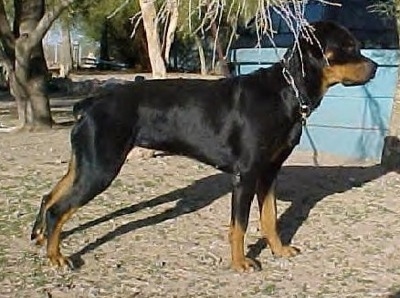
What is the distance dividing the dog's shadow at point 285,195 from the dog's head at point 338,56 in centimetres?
143

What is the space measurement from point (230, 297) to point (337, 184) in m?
3.86

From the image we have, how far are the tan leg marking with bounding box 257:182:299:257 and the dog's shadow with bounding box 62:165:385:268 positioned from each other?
0.16 meters

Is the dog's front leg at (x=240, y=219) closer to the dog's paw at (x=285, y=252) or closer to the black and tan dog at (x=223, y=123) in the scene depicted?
the black and tan dog at (x=223, y=123)

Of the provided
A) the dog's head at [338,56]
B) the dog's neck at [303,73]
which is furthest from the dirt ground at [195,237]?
the dog's head at [338,56]

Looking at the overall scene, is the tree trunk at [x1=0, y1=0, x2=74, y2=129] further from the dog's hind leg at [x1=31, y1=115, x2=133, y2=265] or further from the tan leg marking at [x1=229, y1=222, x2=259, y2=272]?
the tan leg marking at [x1=229, y1=222, x2=259, y2=272]

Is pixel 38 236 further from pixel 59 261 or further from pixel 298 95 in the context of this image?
pixel 298 95

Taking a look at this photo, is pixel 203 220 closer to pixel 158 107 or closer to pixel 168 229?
pixel 168 229

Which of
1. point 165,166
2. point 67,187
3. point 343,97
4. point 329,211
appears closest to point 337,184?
point 329,211

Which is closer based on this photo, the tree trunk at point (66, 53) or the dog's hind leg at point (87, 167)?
the dog's hind leg at point (87, 167)

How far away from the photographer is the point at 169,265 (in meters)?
6.31

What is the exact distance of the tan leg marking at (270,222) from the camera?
21.6 ft

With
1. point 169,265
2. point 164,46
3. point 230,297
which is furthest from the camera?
point 164,46

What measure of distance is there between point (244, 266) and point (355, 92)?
6049mm

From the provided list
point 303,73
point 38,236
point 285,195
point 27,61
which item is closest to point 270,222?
point 303,73
